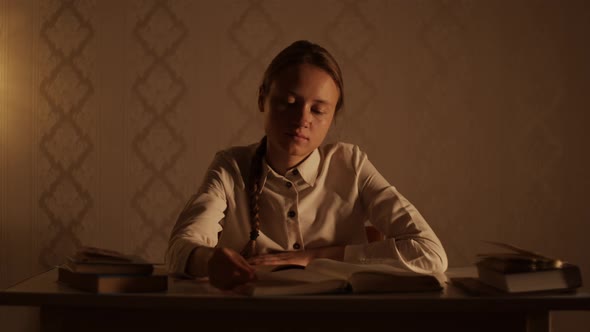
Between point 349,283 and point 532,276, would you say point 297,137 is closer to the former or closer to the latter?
point 349,283

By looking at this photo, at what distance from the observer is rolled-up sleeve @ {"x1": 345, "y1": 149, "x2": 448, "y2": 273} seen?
53.4 inches

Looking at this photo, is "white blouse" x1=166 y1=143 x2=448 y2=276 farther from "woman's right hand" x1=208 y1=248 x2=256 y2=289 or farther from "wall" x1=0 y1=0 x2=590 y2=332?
"wall" x1=0 y1=0 x2=590 y2=332

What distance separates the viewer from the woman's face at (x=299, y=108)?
148 cm

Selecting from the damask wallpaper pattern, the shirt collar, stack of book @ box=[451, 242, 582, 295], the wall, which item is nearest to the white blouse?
the shirt collar

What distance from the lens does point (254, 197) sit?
5.14ft

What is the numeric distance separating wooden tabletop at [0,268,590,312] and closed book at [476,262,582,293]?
23 mm

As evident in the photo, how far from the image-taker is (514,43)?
2750mm

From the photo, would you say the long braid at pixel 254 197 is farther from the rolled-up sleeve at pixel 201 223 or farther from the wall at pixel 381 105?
the wall at pixel 381 105

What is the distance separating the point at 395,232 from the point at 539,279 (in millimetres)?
571

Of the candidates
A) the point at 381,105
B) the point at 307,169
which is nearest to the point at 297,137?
the point at 307,169

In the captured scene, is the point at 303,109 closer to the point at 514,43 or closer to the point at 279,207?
the point at 279,207

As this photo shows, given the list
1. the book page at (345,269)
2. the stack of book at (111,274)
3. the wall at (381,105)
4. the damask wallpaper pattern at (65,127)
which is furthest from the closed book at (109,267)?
the damask wallpaper pattern at (65,127)

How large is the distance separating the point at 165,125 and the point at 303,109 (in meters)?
1.44

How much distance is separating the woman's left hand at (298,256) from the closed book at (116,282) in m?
0.39
